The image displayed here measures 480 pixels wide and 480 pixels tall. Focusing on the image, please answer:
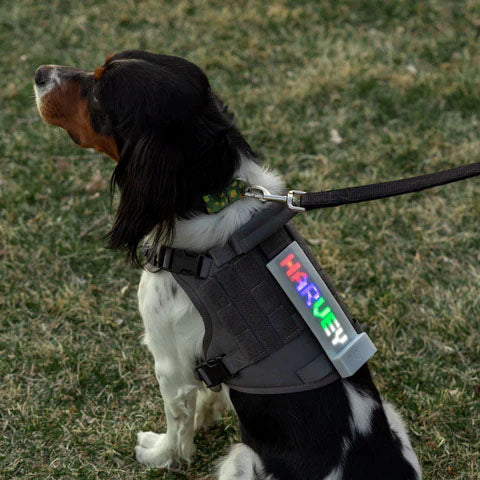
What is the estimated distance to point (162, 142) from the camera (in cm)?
209

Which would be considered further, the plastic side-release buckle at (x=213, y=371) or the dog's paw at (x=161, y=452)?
the dog's paw at (x=161, y=452)

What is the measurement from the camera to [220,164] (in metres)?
2.19

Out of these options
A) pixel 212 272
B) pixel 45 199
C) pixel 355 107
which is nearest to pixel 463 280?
pixel 355 107

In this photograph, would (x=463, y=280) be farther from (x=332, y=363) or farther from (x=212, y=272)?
(x=212, y=272)

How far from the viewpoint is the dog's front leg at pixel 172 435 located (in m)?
2.68

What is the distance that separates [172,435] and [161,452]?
134 millimetres

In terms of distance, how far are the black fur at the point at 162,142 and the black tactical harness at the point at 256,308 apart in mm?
178

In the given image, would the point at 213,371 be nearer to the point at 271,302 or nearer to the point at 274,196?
the point at 271,302

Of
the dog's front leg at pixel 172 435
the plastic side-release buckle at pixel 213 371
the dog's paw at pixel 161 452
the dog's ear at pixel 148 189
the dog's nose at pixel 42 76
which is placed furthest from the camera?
the dog's paw at pixel 161 452

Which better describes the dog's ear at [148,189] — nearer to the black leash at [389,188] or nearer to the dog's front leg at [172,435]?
the black leash at [389,188]

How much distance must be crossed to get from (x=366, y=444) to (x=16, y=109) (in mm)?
4001

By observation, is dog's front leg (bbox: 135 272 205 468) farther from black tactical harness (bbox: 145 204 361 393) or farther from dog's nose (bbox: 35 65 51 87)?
dog's nose (bbox: 35 65 51 87)

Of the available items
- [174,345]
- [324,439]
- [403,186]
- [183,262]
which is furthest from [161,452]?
[403,186]

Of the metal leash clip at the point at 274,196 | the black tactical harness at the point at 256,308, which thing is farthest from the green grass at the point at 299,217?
the metal leash clip at the point at 274,196
